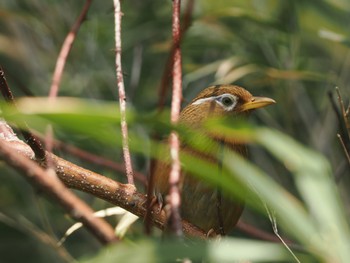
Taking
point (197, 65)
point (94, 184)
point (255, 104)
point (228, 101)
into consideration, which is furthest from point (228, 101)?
point (94, 184)

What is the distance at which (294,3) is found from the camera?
5312 millimetres

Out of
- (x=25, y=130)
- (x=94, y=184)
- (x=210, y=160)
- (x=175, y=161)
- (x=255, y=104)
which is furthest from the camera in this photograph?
(x=255, y=104)

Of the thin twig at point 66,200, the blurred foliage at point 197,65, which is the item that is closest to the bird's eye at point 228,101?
the blurred foliage at point 197,65

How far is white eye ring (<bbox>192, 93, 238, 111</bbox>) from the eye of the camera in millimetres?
4426

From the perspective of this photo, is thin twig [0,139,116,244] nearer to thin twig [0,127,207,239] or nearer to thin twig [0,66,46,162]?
thin twig [0,66,46,162]

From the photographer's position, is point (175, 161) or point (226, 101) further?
point (226, 101)

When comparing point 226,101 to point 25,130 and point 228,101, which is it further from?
point 25,130

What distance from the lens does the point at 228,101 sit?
4453 mm

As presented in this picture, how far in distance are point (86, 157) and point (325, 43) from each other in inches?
108

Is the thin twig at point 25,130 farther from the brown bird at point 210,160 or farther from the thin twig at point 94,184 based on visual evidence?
the brown bird at point 210,160

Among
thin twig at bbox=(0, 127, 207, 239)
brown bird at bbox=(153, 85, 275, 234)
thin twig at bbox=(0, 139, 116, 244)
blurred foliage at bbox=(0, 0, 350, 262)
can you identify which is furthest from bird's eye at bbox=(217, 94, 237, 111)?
thin twig at bbox=(0, 139, 116, 244)

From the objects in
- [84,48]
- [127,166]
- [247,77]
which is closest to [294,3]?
[247,77]

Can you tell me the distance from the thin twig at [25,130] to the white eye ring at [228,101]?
1.92 metres

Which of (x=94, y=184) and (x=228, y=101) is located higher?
(x=94, y=184)
